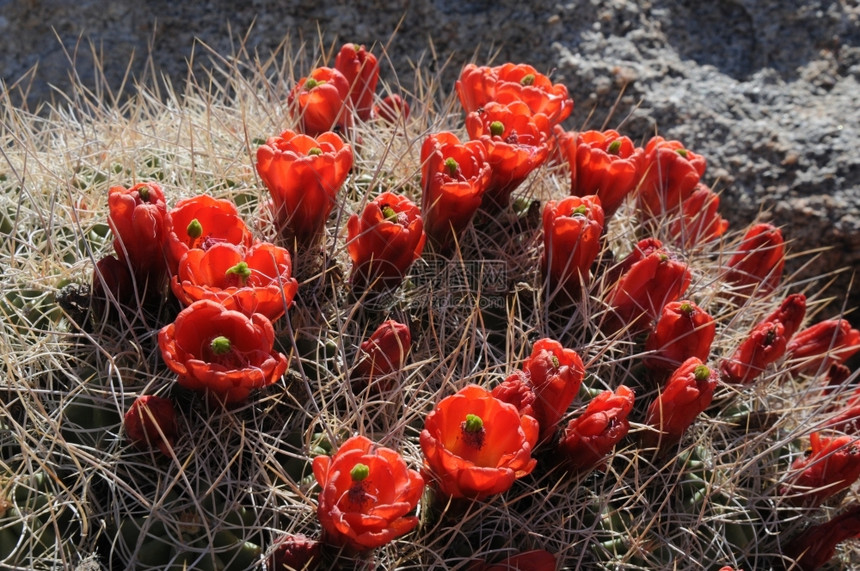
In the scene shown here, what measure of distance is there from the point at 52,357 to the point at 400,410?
657mm

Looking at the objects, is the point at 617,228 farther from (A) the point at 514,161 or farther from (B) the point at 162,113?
(B) the point at 162,113

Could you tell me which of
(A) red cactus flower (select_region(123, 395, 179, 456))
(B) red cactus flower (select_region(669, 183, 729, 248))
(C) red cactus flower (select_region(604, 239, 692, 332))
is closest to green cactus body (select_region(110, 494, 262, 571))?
(A) red cactus flower (select_region(123, 395, 179, 456))

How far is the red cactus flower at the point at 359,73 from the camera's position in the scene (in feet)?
7.81

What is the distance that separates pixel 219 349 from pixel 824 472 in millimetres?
1251

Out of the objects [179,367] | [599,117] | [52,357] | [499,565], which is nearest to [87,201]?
[52,357]

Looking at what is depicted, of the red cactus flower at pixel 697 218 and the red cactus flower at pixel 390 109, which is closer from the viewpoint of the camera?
the red cactus flower at pixel 697 218

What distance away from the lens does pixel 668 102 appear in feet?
10.0

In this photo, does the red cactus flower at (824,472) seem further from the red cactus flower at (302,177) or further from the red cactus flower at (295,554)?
the red cactus flower at (302,177)

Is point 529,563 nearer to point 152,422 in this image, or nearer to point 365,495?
point 365,495

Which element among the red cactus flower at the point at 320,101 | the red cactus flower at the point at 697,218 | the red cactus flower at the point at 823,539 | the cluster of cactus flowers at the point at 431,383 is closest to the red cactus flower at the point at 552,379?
the cluster of cactus flowers at the point at 431,383

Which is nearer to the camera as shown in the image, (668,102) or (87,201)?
(87,201)

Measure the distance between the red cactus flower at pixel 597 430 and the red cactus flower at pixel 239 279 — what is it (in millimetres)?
578

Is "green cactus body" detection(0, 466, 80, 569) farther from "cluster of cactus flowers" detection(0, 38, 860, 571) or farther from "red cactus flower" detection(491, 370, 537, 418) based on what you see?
"red cactus flower" detection(491, 370, 537, 418)

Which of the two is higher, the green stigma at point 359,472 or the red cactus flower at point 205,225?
the red cactus flower at point 205,225
